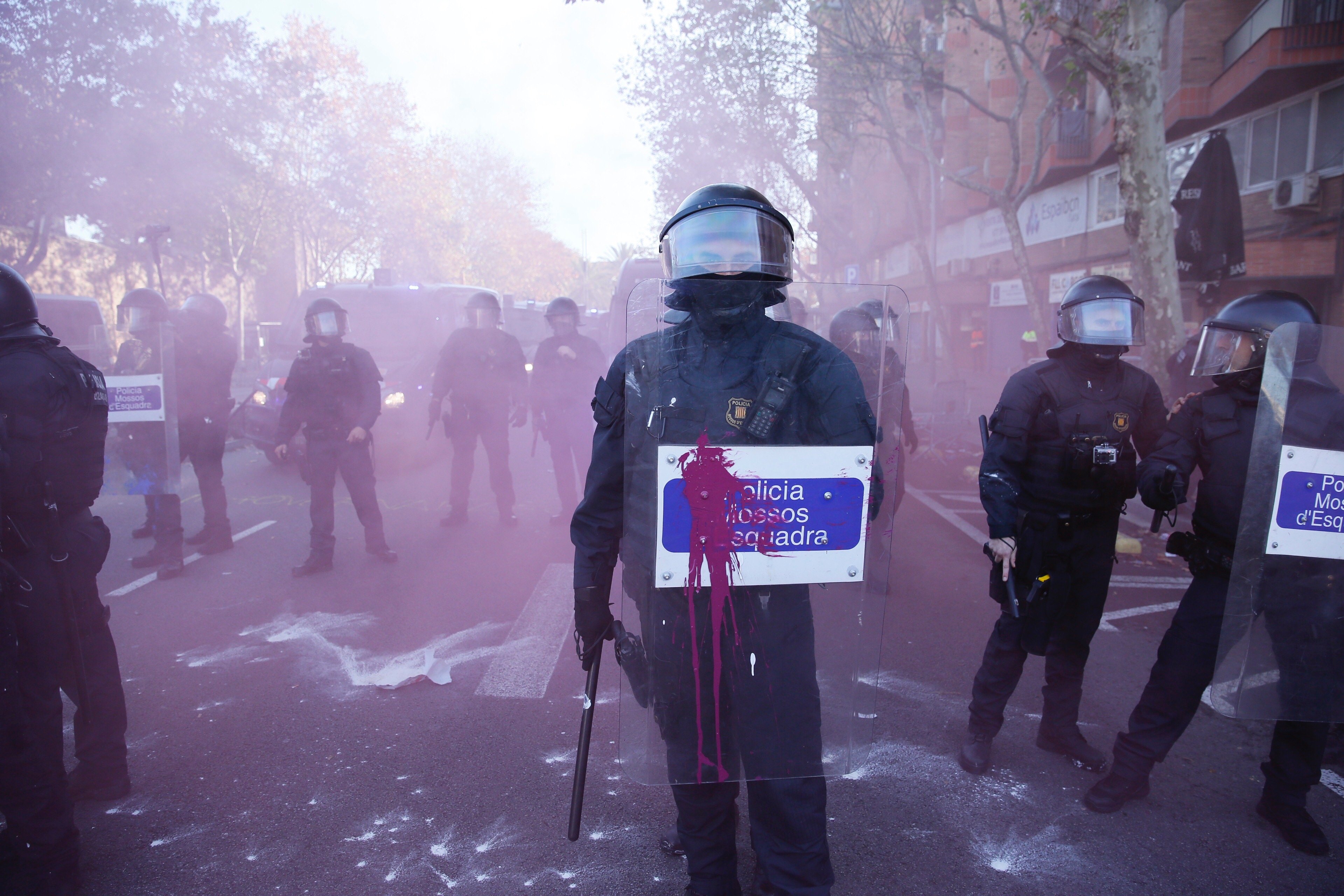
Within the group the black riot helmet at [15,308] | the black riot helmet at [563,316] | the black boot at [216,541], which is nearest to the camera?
the black riot helmet at [15,308]

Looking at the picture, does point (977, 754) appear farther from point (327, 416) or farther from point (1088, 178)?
point (1088, 178)

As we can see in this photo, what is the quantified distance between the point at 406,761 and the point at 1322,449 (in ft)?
11.1

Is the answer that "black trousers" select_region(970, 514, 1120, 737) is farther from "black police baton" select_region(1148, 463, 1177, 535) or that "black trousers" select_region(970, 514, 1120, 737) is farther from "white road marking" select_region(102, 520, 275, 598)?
"white road marking" select_region(102, 520, 275, 598)

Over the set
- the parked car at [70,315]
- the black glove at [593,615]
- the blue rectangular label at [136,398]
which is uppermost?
the parked car at [70,315]

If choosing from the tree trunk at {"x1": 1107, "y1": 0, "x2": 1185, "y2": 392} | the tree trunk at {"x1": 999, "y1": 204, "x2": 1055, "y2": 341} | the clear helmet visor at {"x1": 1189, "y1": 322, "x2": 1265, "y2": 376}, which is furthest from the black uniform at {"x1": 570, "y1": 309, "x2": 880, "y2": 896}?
the tree trunk at {"x1": 999, "y1": 204, "x2": 1055, "y2": 341}

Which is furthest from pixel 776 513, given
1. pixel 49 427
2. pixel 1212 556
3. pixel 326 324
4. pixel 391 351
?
pixel 391 351

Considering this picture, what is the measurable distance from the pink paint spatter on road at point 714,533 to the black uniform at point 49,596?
2076 mm

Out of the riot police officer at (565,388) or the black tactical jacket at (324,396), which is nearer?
the black tactical jacket at (324,396)

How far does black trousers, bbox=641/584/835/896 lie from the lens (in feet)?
6.48

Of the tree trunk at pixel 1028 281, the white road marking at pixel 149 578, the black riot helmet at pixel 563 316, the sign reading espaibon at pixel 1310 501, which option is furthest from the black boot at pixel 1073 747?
the tree trunk at pixel 1028 281

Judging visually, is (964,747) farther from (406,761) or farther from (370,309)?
(370,309)

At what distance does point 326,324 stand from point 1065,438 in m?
4.92

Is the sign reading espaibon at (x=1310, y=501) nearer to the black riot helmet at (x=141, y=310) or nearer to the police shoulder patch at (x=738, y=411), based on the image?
the police shoulder patch at (x=738, y=411)

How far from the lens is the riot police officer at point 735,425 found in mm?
1959
